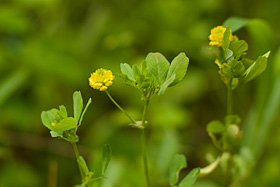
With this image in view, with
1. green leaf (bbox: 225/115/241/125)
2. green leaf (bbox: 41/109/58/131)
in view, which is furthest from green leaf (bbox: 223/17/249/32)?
green leaf (bbox: 41/109/58/131)

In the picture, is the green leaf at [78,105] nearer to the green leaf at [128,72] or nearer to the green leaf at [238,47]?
the green leaf at [128,72]

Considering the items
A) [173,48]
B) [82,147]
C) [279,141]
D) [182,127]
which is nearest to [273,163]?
[279,141]

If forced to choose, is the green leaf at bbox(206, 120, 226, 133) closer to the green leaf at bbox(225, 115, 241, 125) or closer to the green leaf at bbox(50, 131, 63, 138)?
the green leaf at bbox(225, 115, 241, 125)

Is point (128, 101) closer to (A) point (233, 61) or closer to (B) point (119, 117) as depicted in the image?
(B) point (119, 117)

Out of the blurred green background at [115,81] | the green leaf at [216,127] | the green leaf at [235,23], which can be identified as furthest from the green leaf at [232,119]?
the blurred green background at [115,81]

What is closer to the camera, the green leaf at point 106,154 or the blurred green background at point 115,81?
the green leaf at point 106,154

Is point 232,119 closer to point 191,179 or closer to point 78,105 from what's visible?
point 191,179
